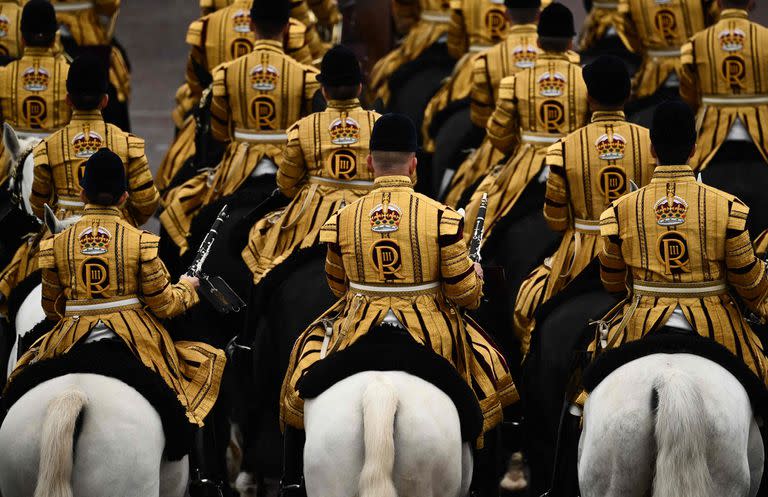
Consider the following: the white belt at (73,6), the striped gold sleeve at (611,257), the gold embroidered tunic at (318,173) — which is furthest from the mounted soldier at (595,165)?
the white belt at (73,6)

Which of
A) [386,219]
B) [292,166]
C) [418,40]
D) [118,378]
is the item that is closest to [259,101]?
[292,166]

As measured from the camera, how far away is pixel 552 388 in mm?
8234

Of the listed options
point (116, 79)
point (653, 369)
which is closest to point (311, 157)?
point (653, 369)

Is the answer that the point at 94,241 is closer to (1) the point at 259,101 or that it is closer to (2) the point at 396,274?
(2) the point at 396,274

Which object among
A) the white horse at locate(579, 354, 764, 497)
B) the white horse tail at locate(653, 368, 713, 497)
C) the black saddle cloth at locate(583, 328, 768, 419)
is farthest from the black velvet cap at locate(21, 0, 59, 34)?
the white horse tail at locate(653, 368, 713, 497)

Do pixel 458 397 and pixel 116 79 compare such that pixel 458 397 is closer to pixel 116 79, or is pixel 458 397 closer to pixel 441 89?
pixel 441 89

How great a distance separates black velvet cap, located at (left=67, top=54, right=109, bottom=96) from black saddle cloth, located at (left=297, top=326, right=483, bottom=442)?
2.40 m

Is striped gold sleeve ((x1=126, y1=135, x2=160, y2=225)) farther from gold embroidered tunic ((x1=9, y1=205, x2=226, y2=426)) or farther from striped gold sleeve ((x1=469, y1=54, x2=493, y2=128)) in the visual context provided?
striped gold sleeve ((x1=469, y1=54, x2=493, y2=128))

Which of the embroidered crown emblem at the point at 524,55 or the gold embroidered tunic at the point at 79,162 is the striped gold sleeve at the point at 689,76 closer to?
the embroidered crown emblem at the point at 524,55

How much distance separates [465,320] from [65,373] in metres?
1.70

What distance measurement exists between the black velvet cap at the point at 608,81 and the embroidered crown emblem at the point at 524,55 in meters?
1.99

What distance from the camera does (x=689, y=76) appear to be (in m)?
10.1

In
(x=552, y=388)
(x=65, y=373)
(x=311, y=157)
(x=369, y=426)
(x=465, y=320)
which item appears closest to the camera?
(x=369, y=426)

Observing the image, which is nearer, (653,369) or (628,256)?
(653,369)
